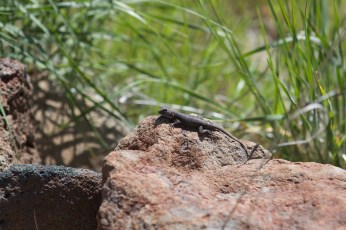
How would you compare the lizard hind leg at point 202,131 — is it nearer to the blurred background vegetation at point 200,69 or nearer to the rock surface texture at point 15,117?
the blurred background vegetation at point 200,69

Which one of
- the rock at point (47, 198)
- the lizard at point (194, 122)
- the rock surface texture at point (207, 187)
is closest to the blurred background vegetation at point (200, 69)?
the lizard at point (194, 122)

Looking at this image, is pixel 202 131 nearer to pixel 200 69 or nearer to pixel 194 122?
pixel 194 122

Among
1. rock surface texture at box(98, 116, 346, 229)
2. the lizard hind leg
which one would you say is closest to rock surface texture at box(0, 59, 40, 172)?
rock surface texture at box(98, 116, 346, 229)

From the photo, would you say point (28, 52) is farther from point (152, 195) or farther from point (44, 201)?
point (152, 195)

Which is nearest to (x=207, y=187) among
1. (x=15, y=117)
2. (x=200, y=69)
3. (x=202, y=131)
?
(x=202, y=131)

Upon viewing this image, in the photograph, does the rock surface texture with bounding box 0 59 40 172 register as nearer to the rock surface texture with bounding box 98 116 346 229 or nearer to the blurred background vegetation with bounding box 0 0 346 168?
the blurred background vegetation with bounding box 0 0 346 168
